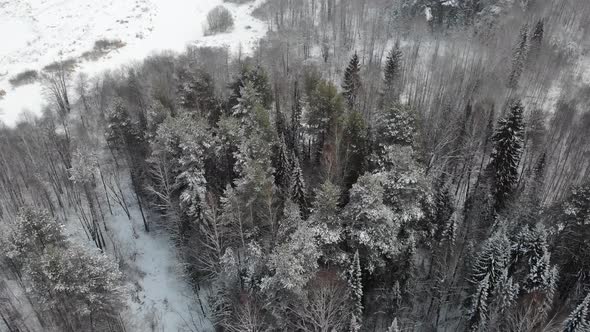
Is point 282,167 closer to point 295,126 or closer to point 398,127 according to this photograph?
point 295,126

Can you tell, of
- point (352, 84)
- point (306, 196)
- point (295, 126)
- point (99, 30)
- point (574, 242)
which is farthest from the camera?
point (99, 30)

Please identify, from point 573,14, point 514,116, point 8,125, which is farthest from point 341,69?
point 8,125

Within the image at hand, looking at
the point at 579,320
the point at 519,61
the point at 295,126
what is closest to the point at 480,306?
the point at 579,320

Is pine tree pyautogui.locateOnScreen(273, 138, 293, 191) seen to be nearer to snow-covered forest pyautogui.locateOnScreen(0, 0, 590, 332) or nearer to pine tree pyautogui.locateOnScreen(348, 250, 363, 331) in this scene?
snow-covered forest pyautogui.locateOnScreen(0, 0, 590, 332)

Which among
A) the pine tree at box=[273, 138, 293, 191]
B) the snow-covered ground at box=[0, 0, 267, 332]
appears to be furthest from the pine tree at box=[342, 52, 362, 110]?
the snow-covered ground at box=[0, 0, 267, 332]

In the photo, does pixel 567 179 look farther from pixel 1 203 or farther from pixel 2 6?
pixel 2 6

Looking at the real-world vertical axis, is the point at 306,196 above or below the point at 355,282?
above
